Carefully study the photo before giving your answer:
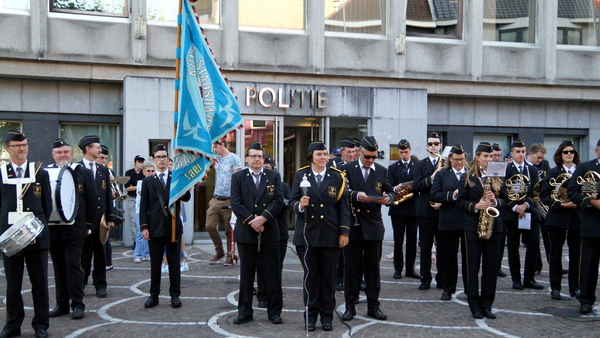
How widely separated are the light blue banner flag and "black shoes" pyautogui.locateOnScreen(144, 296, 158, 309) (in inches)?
52.8

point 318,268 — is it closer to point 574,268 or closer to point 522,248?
point 574,268

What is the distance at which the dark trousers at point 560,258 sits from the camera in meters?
9.66

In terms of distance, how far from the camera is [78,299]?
8352 millimetres

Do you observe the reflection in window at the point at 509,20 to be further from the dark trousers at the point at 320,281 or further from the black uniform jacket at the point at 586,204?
the dark trousers at the point at 320,281

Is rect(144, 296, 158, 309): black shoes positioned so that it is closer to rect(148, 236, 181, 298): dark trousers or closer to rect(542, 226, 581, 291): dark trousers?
rect(148, 236, 181, 298): dark trousers

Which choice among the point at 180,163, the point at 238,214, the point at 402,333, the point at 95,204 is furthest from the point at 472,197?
the point at 95,204

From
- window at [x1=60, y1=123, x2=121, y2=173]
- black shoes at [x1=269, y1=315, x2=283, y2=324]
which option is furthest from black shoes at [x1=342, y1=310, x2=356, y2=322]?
window at [x1=60, y1=123, x2=121, y2=173]

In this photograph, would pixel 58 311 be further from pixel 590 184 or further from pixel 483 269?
pixel 590 184

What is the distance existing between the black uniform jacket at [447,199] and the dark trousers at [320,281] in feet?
7.02

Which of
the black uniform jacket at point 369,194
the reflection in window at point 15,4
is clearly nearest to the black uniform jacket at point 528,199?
the black uniform jacket at point 369,194

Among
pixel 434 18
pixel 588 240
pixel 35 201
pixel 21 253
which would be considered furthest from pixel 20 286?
pixel 434 18

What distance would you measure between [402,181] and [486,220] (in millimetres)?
3308

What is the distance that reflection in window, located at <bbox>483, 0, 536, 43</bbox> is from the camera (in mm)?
19656

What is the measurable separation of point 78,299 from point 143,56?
9.28 m
